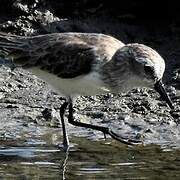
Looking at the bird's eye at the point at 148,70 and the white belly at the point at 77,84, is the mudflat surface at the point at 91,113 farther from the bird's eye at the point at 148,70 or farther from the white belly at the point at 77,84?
the bird's eye at the point at 148,70

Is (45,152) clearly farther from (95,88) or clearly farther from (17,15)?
(17,15)

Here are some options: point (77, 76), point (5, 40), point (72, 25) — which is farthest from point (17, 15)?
point (77, 76)

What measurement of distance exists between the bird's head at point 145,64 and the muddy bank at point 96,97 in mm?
770

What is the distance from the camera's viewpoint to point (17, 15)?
11.5m

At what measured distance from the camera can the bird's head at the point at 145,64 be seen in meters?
8.33

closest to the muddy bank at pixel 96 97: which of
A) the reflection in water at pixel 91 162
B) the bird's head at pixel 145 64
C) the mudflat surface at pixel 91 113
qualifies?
the mudflat surface at pixel 91 113

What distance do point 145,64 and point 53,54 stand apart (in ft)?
3.45

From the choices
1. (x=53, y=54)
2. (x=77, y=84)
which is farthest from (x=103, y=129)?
(x=53, y=54)

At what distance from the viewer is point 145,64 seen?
838 centimetres

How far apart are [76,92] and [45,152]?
0.76m

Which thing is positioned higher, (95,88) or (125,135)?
(95,88)

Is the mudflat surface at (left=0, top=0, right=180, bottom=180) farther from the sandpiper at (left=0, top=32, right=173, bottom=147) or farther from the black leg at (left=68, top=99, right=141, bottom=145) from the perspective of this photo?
the sandpiper at (left=0, top=32, right=173, bottom=147)

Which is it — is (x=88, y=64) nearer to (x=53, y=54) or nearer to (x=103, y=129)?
(x=53, y=54)

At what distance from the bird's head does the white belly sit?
0.34m
